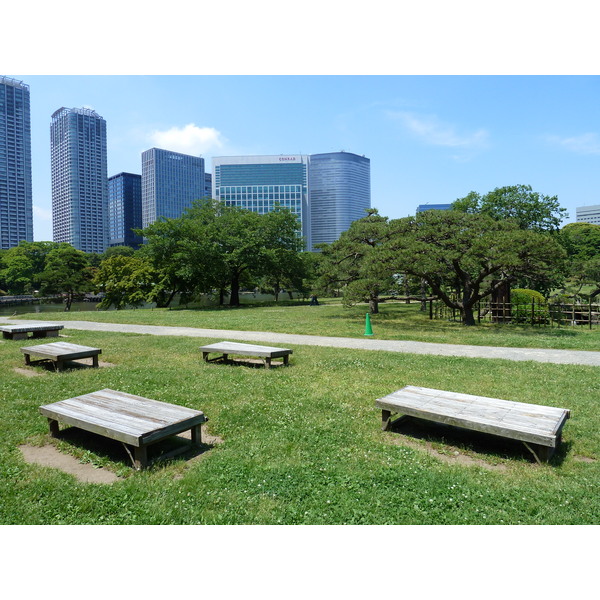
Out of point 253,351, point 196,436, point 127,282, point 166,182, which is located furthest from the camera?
point 166,182

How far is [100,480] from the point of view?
156 inches

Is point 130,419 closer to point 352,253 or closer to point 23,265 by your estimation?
point 352,253

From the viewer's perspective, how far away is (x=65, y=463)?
4367mm

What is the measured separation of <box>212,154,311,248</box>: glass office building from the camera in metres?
157

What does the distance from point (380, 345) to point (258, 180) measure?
6320 inches

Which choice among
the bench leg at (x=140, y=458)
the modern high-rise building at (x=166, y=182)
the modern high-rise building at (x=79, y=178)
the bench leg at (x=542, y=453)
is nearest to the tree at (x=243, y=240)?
the bench leg at (x=140, y=458)

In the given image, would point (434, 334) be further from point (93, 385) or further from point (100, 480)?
point (100, 480)

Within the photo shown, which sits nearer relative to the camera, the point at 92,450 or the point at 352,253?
the point at 92,450

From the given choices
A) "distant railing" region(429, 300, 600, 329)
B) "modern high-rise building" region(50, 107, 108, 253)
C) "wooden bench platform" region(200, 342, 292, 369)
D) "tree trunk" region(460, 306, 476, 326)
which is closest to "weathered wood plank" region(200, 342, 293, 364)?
"wooden bench platform" region(200, 342, 292, 369)

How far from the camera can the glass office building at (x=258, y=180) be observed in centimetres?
15662

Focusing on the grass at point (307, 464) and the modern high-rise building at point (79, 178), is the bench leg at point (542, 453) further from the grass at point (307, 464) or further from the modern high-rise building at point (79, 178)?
the modern high-rise building at point (79, 178)

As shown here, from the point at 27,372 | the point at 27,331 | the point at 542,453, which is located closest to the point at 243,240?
the point at 27,331

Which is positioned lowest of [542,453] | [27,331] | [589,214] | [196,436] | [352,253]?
[542,453]

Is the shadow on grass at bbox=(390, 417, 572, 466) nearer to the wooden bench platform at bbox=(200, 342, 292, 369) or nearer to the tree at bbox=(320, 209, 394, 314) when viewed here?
the wooden bench platform at bbox=(200, 342, 292, 369)
